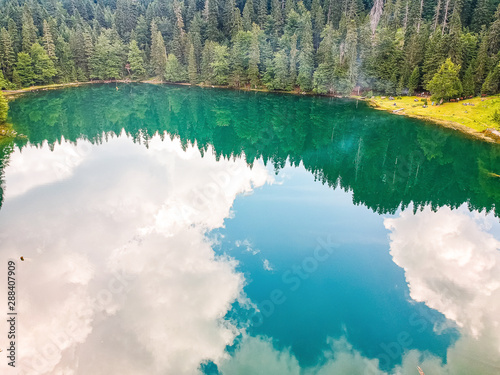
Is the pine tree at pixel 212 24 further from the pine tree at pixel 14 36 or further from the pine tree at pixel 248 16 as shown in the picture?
the pine tree at pixel 14 36

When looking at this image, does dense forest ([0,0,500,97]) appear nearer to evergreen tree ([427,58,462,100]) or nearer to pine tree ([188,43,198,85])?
evergreen tree ([427,58,462,100])

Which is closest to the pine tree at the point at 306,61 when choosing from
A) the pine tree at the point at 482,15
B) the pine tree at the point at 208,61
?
the pine tree at the point at 208,61

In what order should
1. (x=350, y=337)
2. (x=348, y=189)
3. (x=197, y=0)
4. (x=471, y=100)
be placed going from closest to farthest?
(x=350, y=337), (x=348, y=189), (x=471, y=100), (x=197, y=0)

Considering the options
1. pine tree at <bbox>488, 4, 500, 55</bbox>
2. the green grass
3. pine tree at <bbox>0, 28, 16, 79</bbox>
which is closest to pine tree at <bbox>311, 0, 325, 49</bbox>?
the green grass

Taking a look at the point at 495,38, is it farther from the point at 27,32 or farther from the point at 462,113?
the point at 27,32

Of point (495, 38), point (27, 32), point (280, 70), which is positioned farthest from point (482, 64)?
point (27, 32)

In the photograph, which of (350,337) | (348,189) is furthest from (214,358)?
(348,189)

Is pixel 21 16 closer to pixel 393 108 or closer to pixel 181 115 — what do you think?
pixel 181 115
